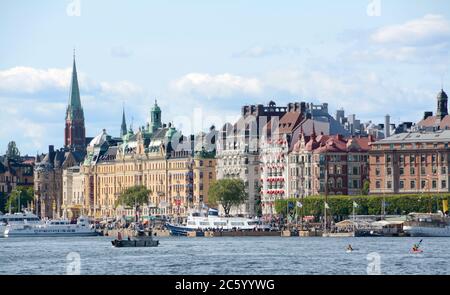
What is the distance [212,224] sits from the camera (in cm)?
12075

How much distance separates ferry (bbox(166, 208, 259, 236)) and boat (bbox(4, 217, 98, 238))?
26.2ft

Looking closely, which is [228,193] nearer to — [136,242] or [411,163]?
[411,163]

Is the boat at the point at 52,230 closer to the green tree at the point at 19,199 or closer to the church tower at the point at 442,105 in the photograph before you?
the church tower at the point at 442,105

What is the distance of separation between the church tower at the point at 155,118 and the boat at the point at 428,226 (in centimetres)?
6707

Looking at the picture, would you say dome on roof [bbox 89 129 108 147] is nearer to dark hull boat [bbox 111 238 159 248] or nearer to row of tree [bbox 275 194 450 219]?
row of tree [bbox 275 194 450 219]

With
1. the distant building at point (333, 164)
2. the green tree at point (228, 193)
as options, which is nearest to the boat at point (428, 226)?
the distant building at point (333, 164)

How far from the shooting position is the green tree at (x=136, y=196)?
155250 mm

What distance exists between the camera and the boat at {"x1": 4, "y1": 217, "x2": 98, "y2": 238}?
12731 centimetres

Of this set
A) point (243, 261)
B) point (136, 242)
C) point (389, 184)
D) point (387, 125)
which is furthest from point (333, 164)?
point (243, 261)

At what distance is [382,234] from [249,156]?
4005cm

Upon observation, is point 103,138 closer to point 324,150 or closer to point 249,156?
point 249,156

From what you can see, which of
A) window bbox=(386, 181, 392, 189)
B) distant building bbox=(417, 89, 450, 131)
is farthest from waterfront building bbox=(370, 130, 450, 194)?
distant building bbox=(417, 89, 450, 131)

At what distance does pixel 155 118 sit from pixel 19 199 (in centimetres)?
2031
